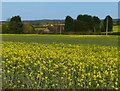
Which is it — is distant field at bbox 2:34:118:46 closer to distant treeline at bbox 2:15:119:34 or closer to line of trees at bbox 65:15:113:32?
line of trees at bbox 65:15:113:32

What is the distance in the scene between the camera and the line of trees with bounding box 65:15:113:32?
21848mm

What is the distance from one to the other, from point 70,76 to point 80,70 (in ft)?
0.78

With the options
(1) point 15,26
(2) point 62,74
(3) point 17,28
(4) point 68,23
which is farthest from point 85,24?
(2) point 62,74

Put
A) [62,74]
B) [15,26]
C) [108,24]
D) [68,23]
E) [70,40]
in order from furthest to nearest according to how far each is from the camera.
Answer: [108,24]
[15,26]
[68,23]
[70,40]
[62,74]

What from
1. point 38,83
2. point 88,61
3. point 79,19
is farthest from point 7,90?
point 79,19

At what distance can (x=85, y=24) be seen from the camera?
23.2 meters

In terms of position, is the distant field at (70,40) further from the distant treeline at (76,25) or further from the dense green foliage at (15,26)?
the dense green foliage at (15,26)

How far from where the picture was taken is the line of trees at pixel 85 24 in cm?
2185

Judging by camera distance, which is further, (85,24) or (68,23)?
(85,24)

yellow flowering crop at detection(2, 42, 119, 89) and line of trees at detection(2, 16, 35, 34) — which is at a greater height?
line of trees at detection(2, 16, 35, 34)

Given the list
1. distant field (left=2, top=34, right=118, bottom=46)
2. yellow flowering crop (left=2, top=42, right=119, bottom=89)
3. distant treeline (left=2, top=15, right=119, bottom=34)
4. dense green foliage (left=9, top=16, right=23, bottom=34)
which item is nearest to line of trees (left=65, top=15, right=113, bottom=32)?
distant treeline (left=2, top=15, right=119, bottom=34)

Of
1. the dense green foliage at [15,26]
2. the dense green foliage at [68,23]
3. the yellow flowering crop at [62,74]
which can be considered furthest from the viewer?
the dense green foliage at [15,26]

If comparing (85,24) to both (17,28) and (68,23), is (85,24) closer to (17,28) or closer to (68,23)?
(68,23)

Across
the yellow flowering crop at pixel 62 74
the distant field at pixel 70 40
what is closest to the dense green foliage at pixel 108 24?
the distant field at pixel 70 40
